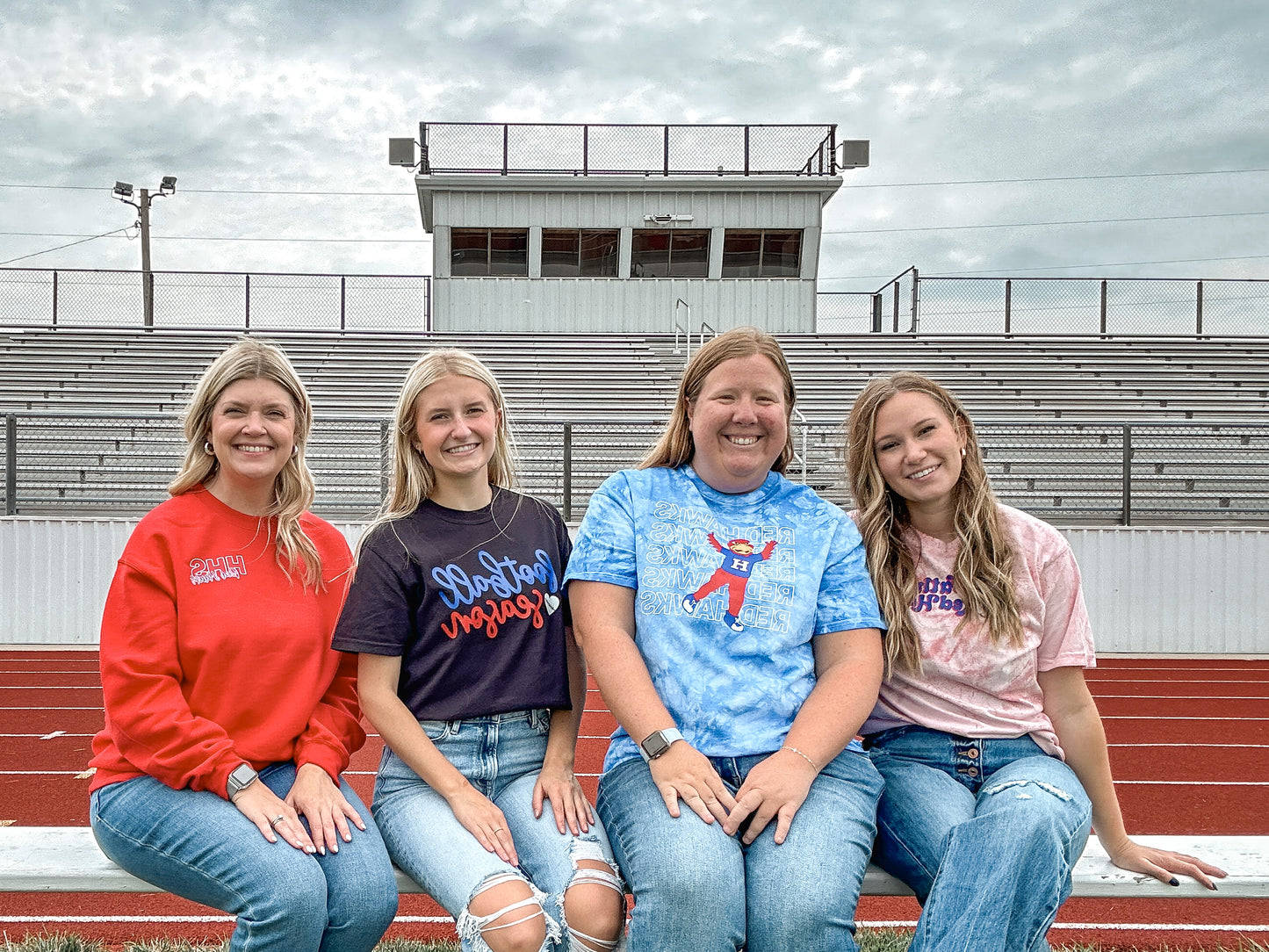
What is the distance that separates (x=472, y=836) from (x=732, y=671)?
634 mm

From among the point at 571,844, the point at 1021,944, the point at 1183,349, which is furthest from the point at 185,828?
the point at 1183,349

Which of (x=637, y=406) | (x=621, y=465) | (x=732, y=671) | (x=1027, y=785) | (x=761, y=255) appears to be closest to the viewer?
(x=1027, y=785)

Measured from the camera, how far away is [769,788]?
A: 1842 millimetres

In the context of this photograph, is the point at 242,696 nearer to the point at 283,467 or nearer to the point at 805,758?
the point at 283,467

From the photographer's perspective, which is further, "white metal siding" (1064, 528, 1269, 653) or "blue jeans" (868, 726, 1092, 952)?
"white metal siding" (1064, 528, 1269, 653)

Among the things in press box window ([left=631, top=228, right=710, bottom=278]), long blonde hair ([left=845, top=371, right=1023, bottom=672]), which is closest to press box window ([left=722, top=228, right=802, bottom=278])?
press box window ([left=631, top=228, right=710, bottom=278])

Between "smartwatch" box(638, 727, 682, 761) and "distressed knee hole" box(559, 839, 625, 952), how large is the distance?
231mm

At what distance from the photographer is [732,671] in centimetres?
202

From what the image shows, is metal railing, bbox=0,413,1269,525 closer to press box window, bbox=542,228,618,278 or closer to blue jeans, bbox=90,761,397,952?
blue jeans, bbox=90,761,397,952

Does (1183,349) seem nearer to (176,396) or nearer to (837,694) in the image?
(176,396)

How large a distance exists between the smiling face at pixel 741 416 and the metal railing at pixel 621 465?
6.67m

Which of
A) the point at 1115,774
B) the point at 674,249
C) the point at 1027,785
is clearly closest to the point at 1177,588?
the point at 1115,774

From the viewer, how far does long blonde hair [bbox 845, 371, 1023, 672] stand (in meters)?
2.16

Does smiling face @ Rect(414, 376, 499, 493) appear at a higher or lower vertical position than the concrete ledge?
higher
